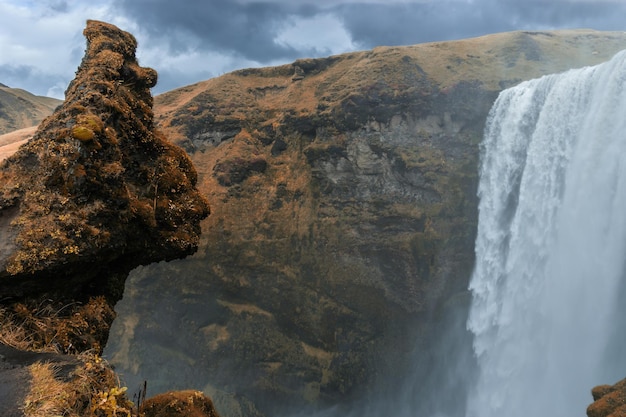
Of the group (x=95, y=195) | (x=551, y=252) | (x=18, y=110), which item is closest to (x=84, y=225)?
(x=95, y=195)

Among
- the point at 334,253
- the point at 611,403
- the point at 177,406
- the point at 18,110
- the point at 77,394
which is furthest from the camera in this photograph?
the point at 18,110

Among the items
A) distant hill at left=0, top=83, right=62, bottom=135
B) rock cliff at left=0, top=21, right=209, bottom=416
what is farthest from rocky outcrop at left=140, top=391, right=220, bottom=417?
distant hill at left=0, top=83, right=62, bottom=135

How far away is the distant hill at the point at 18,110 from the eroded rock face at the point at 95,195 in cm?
7259

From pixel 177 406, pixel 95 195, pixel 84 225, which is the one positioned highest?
pixel 95 195

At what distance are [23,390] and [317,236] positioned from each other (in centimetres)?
3148

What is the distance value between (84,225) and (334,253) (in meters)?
29.0

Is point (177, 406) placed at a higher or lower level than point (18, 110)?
lower

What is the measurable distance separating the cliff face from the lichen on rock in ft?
86.0

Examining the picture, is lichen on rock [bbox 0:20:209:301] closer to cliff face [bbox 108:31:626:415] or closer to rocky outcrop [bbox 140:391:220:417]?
rocky outcrop [bbox 140:391:220:417]

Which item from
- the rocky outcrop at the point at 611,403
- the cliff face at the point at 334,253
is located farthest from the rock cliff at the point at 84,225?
the cliff face at the point at 334,253

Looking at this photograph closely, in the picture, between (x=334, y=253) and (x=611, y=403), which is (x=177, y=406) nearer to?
(x=611, y=403)

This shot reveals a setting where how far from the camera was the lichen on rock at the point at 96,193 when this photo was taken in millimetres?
6438

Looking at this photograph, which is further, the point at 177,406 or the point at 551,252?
the point at 551,252

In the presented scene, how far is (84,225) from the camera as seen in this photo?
6.84 metres
